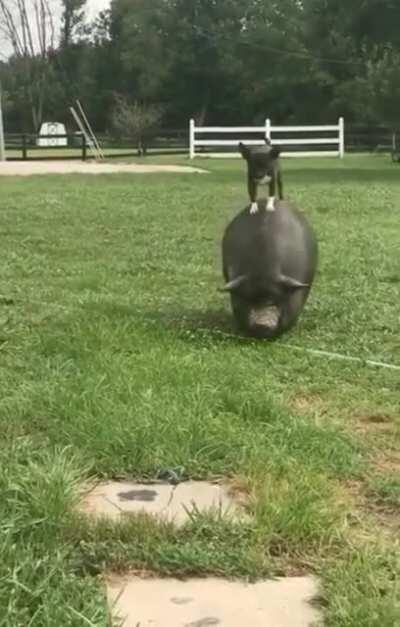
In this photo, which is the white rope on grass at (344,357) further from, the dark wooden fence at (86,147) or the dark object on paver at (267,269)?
the dark wooden fence at (86,147)

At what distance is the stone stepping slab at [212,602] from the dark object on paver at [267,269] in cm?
242

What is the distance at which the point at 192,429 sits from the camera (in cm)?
311

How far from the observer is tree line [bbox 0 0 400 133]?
46562mm

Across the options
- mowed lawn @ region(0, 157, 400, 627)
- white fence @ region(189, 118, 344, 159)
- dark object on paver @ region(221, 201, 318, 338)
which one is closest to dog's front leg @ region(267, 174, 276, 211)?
dark object on paver @ region(221, 201, 318, 338)

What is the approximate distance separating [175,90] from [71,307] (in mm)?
48358

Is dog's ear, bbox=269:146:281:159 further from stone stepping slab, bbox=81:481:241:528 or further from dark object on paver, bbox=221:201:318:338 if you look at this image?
stone stepping slab, bbox=81:481:241:528

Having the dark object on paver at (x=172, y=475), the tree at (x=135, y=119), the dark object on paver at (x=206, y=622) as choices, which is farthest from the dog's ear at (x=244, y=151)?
the tree at (x=135, y=119)

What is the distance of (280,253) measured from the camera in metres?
4.59

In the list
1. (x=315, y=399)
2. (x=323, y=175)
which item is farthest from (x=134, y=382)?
(x=323, y=175)

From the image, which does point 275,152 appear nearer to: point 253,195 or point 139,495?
point 253,195

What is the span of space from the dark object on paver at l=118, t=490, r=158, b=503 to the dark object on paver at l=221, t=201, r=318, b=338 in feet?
6.33

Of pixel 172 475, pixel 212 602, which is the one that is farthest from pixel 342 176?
pixel 212 602

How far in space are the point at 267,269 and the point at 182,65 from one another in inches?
1944

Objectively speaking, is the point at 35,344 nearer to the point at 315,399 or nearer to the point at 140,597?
the point at 315,399
